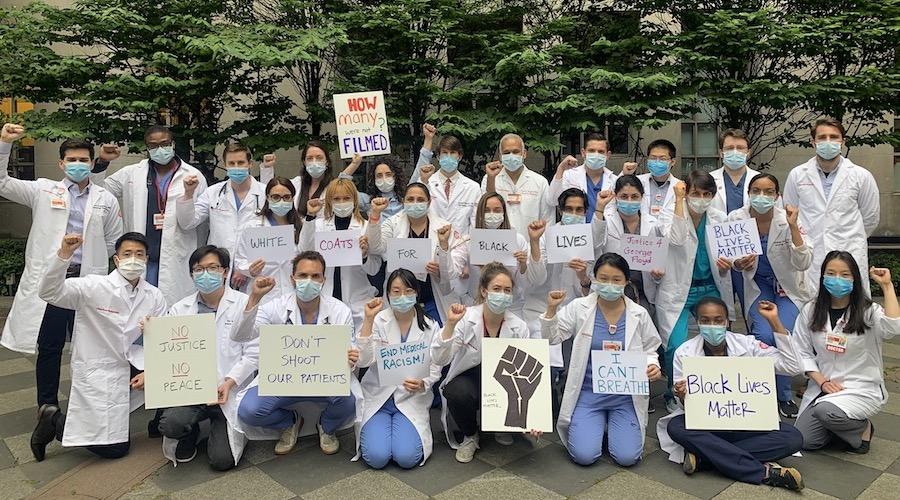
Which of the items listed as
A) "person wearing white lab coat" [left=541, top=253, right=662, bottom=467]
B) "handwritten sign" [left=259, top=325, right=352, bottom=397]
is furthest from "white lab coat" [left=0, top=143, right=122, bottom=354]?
"person wearing white lab coat" [left=541, top=253, right=662, bottom=467]

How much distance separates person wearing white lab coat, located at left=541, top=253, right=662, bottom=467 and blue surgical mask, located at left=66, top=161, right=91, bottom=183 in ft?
12.0

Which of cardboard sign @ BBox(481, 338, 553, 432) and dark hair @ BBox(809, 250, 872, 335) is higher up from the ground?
dark hair @ BBox(809, 250, 872, 335)

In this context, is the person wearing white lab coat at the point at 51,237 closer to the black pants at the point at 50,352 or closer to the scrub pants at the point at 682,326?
the black pants at the point at 50,352

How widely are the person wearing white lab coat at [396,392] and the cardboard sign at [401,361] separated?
1.3 inches

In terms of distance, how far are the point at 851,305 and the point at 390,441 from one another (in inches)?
125

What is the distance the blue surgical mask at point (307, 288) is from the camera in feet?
13.1

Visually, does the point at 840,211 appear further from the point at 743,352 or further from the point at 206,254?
the point at 206,254

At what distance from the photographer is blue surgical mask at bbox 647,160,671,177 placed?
4953mm

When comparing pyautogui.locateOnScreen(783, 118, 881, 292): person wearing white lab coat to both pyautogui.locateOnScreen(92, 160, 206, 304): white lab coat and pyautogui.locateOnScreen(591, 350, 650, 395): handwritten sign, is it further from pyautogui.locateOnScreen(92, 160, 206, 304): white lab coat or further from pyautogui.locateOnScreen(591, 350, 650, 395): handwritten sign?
pyautogui.locateOnScreen(92, 160, 206, 304): white lab coat

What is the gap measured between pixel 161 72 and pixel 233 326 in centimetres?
531

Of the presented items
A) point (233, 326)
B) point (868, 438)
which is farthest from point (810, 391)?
point (233, 326)

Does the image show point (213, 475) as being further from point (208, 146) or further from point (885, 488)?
point (208, 146)

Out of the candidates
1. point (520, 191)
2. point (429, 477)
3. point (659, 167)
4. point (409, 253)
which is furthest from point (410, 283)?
point (659, 167)

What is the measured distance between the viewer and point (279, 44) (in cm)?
723
